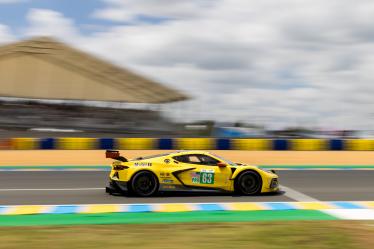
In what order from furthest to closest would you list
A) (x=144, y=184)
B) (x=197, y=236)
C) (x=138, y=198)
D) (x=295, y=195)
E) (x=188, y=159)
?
1. (x=295, y=195)
2. (x=188, y=159)
3. (x=144, y=184)
4. (x=138, y=198)
5. (x=197, y=236)

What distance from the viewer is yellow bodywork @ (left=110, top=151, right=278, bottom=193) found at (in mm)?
10953

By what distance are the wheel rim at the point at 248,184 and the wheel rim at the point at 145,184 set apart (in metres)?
1.92

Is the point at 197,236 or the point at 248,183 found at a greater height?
the point at 248,183

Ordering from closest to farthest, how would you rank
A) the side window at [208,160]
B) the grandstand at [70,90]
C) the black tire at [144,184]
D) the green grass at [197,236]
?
the green grass at [197,236]
the black tire at [144,184]
the side window at [208,160]
the grandstand at [70,90]

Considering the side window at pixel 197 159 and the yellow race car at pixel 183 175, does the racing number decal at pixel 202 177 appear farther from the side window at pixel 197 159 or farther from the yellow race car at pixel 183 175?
the side window at pixel 197 159

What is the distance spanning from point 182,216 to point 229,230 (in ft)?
5.30

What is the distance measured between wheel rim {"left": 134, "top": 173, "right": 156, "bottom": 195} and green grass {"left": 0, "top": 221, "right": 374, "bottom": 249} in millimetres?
3564

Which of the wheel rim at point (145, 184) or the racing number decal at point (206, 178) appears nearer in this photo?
the wheel rim at point (145, 184)

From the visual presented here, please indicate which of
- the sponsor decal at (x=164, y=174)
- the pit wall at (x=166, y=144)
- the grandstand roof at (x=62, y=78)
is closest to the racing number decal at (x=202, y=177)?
the sponsor decal at (x=164, y=174)

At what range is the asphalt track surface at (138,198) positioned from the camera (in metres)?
10.8

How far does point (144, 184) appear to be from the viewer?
36.1ft

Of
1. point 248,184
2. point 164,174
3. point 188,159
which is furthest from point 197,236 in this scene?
point 248,184

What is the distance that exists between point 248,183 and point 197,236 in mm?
4870

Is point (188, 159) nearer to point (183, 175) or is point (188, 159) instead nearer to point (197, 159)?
point (197, 159)
